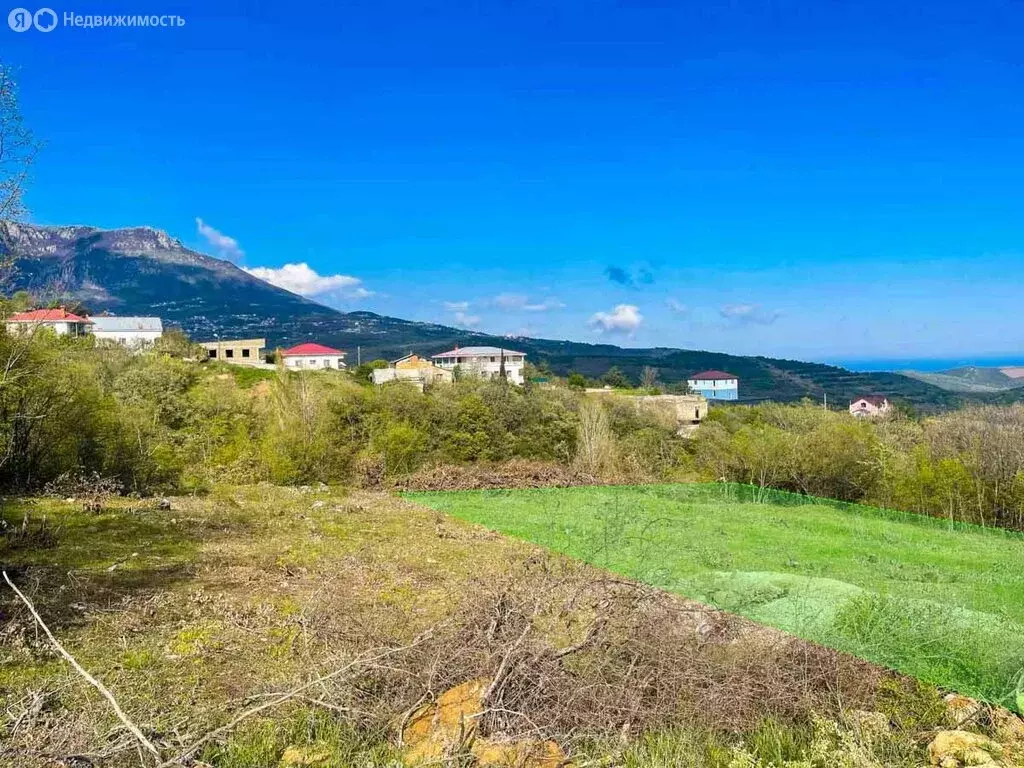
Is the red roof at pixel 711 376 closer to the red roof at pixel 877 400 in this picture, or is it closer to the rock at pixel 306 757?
the red roof at pixel 877 400

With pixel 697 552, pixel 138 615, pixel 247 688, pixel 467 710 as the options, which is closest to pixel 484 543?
pixel 697 552

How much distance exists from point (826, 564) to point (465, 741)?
16.6ft

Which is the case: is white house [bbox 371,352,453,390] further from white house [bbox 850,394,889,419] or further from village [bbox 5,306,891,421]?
white house [bbox 850,394,889,419]

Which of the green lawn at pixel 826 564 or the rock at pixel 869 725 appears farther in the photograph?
the green lawn at pixel 826 564

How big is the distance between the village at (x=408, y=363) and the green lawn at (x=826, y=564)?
16730 millimetres

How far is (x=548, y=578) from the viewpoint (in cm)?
449

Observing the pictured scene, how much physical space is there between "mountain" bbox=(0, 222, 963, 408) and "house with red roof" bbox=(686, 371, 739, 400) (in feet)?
5.20

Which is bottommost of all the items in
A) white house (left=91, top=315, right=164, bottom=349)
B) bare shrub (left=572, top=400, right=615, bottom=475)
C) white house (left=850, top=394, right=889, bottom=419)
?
bare shrub (left=572, top=400, right=615, bottom=475)

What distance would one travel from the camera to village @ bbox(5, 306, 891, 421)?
36719 millimetres

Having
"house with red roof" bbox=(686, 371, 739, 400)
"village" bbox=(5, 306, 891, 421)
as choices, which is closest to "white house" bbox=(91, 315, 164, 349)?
"village" bbox=(5, 306, 891, 421)

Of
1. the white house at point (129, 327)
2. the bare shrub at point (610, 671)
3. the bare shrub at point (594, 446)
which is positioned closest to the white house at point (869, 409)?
the bare shrub at point (594, 446)

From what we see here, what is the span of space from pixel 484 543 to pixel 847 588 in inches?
213

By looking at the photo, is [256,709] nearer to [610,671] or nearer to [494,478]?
[610,671]

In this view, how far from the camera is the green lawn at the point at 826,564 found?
3928 millimetres
